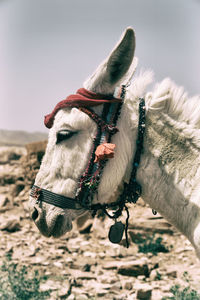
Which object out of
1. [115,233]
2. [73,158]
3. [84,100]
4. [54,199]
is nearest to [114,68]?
[84,100]

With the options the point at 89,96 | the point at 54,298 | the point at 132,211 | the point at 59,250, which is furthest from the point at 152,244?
the point at 89,96

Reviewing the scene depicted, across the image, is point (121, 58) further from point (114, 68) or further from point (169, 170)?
point (169, 170)

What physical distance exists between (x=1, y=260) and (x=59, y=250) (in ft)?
4.10

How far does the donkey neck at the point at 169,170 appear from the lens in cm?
194

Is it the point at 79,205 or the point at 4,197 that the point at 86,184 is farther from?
the point at 4,197

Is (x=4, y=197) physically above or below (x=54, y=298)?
below

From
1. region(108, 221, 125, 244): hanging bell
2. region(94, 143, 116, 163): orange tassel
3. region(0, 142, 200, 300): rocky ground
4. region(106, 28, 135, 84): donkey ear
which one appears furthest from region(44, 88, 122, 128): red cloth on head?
region(0, 142, 200, 300): rocky ground

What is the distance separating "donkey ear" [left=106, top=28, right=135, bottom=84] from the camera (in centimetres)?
182

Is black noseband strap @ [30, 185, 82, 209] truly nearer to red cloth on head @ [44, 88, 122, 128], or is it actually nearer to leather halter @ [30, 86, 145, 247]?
leather halter @ [30, 86, 145, 247]

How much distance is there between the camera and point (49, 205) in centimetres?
204

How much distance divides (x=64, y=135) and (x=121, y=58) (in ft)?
2.11

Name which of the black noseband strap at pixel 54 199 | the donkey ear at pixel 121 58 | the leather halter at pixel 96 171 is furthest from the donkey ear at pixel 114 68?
the black noseband strap at pixel 54 199

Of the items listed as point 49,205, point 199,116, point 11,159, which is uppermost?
point 199,116

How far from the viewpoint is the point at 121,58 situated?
190 cm
